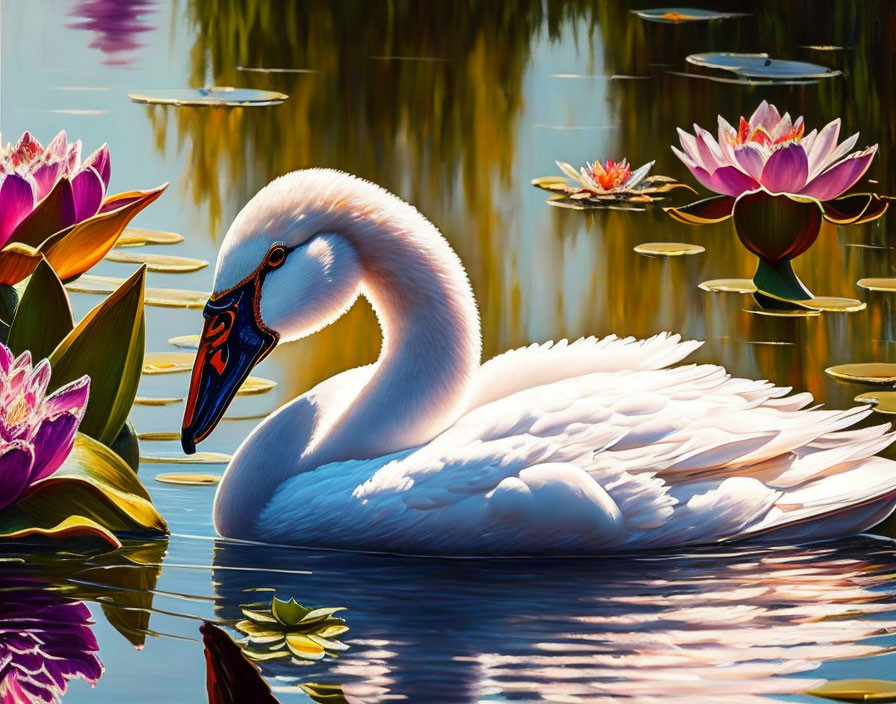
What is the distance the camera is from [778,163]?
6.09 m

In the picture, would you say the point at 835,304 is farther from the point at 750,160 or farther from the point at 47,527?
the point at 47,527

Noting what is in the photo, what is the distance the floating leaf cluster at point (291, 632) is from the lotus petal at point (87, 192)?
1.28 metres

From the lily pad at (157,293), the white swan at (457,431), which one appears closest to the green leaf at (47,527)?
the white swan at (457,431)

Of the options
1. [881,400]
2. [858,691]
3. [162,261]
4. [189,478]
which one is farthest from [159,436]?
[858,691]

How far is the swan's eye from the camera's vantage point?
440 cm

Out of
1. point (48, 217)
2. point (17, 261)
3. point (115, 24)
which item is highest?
point (115, 24)

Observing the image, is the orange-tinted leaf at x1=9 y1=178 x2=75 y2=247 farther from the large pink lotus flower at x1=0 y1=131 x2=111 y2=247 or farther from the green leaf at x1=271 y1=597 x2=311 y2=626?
the green leaf at x1=271 y1=597 x2=311 y2=626

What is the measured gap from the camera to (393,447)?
14.4 ft

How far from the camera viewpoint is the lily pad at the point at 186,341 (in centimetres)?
533

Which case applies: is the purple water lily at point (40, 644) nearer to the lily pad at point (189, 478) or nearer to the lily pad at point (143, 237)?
the lily pad at point (189, 478)

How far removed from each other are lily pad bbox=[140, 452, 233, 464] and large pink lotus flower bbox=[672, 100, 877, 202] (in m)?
2.16

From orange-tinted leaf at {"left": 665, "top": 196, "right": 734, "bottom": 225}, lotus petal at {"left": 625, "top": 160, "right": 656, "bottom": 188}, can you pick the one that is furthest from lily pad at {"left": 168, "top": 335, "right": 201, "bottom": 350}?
lotus petal at {"left": 625, "top": 160, "right": 656, "bottom": 188}

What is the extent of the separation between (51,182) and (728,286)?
2.54m

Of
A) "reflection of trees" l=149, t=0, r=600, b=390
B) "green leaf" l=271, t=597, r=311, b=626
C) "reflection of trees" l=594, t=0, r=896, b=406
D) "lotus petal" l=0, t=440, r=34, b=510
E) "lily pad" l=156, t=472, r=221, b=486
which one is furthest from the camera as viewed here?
"reflection of trees" l=149, t=0, r=600, b=390
